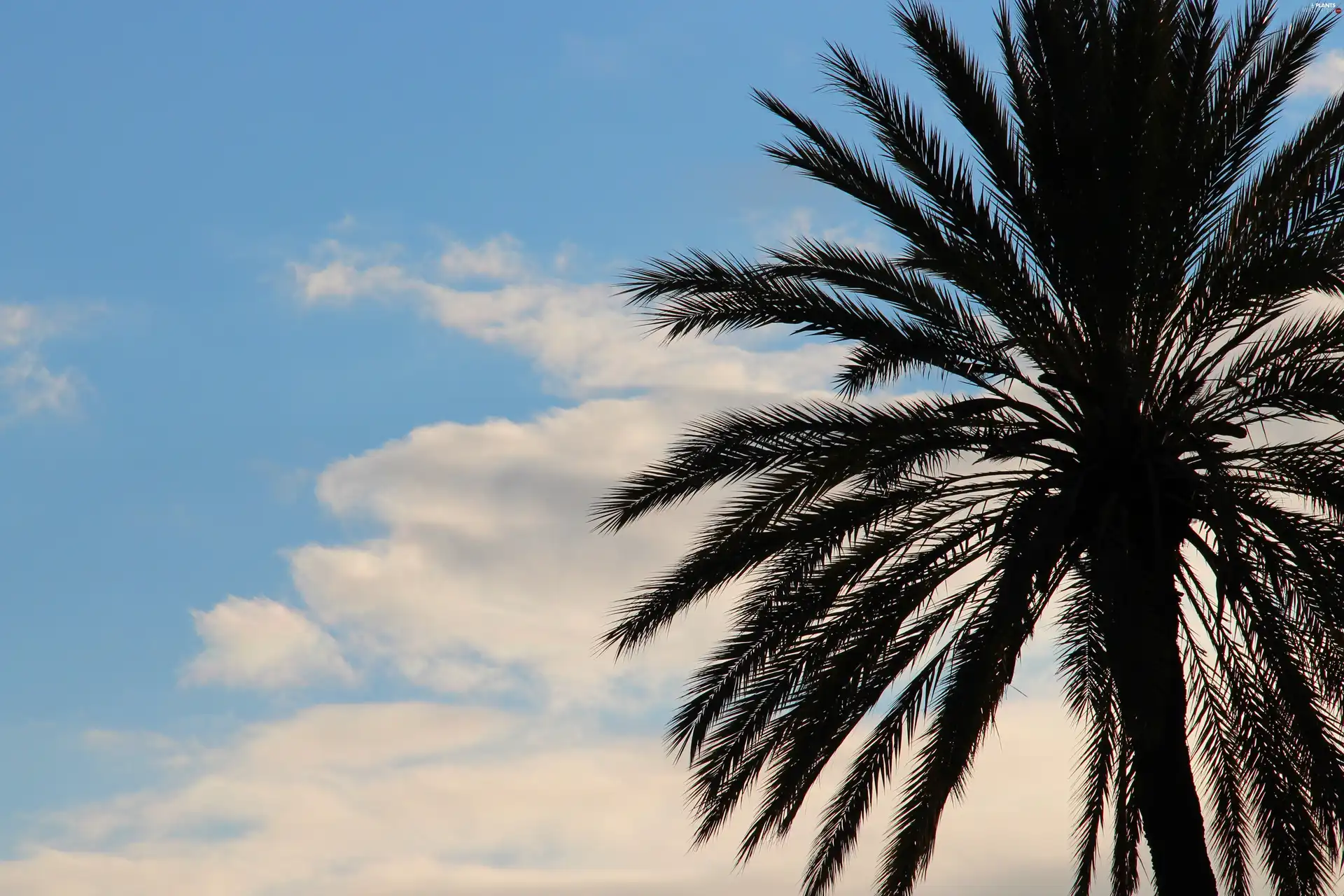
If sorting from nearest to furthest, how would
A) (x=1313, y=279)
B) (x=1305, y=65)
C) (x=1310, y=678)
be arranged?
(x=1313, y=279)
(x=1310, y=678)
(x=1305, y=65)

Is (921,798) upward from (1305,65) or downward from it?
downward

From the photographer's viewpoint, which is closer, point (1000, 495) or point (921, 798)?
point (921, 798)

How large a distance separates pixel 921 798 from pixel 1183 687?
2346 millimetres

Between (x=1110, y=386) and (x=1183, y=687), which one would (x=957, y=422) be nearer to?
(x=1110, y=386)

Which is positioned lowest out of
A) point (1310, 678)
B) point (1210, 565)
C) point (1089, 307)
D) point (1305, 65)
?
point (1310, 678)

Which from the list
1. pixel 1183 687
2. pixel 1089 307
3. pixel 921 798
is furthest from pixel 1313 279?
pixel 921 798

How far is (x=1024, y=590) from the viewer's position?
10.8 m

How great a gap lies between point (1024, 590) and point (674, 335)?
137 inches

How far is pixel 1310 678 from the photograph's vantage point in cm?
1130

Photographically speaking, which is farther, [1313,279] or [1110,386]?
[1110,386]

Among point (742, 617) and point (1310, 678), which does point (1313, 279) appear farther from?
point (742, 617)

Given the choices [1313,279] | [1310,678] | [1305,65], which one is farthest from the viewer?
[1305,65]

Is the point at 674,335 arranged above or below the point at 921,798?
above

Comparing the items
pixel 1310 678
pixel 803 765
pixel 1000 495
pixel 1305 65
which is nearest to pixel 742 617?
pixel 803 765
